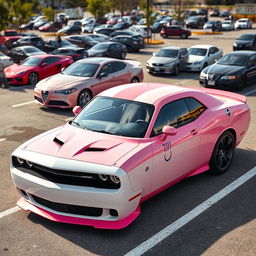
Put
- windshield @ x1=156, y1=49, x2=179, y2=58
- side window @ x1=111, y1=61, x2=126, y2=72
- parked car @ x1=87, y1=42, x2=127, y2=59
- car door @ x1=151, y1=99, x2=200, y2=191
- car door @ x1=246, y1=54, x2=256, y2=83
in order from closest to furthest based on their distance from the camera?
car door @ x1=151, y1=99, x2=200, y2=191 < side window @ x1=111, y1=61, x2=126, y2=72 < car door @ x1=246, y1=54, x2=256, y2=83 < windshield @ x1=156, y1=49, x2=179, y2=58 < parked car @ x1=87, y1=42, x2=127, y2=59

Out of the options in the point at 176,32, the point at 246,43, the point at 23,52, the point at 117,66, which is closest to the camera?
the point at 117,66

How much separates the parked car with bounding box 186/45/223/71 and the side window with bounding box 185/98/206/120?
44.5 ft

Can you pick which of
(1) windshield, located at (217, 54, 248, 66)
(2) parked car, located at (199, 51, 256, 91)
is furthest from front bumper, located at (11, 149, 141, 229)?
(1) windshield, located at (217, 54, 248, 66)

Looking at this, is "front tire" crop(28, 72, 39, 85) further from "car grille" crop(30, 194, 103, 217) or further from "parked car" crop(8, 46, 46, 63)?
"car grille" crop(30, 194, 103, 217)

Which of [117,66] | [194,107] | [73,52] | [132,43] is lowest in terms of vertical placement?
[132,43]

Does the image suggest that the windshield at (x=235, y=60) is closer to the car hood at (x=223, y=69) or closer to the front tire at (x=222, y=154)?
the car hood at (x=223, y=69)

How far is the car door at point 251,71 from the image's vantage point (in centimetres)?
1620

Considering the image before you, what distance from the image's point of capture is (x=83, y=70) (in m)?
13.7

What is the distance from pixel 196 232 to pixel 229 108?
9.36ft

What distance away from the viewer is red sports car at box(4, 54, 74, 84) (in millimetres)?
17362

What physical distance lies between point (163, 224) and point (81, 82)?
8.14m

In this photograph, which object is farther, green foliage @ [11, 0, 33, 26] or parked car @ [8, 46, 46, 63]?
green foliage @ [11, 0, 33, 26]

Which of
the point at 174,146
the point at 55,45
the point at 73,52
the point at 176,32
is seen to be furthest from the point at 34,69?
the point at 176,32

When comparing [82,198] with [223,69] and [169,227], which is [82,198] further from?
[223,69]
